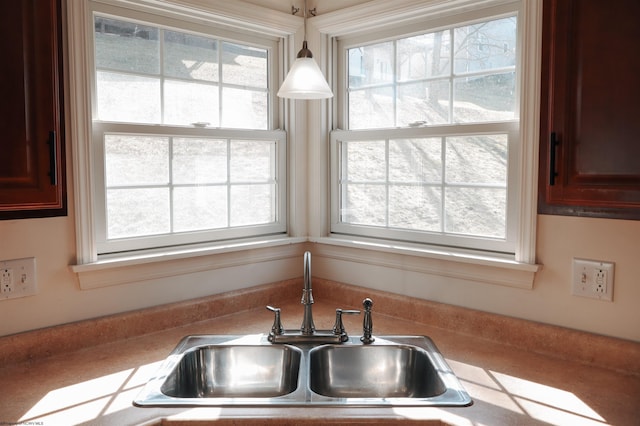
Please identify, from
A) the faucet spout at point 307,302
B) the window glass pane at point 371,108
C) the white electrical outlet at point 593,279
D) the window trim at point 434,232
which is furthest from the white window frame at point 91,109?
the white electrical outlet at point 593,279

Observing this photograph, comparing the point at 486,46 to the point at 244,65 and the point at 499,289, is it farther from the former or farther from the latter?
the point at 244,65

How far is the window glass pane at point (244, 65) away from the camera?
7.36 feet

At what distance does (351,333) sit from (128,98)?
46.2 inches

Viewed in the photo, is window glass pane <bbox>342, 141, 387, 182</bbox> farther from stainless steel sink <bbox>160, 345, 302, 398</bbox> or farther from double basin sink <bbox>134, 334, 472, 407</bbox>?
stainless steel sink <bbox>160, 345, 302, 398</bbox>

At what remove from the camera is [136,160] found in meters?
1.97

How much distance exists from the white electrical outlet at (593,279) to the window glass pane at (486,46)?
73cm

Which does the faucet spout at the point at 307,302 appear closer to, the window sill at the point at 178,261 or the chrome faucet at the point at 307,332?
the chrome faucet at the point at 307,332

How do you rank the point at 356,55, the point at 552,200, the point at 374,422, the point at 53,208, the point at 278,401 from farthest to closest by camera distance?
the point at 356,55 < the point at 53,208 < the point at 552,200 < the point at 278,401 < the point at 374,422

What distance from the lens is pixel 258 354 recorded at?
1820 mm

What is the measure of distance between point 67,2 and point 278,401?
4.49ft

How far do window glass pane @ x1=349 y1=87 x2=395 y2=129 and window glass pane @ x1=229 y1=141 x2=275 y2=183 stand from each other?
40 cm

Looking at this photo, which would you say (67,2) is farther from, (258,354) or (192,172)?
(258,354)

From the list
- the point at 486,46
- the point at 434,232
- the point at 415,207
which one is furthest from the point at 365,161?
the point at 486,46

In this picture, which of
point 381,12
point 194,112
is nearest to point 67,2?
point 194,112
